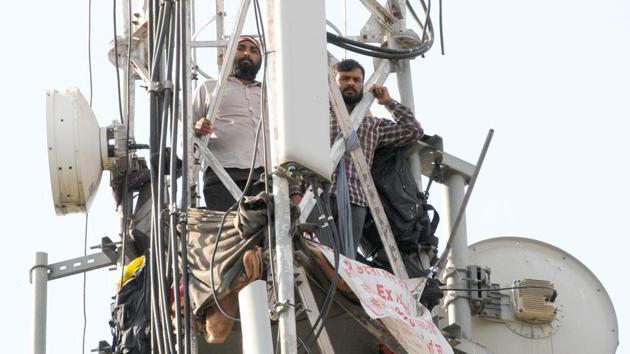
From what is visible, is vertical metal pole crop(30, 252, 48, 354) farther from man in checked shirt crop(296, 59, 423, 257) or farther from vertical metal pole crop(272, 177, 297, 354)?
vertical metal pole crop(272, 177, 297, 354)

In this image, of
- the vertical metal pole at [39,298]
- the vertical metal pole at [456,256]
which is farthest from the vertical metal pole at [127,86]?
the vertical metal pole at [456,256]

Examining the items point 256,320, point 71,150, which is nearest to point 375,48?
point 71,150

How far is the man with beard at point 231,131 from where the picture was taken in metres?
13.1

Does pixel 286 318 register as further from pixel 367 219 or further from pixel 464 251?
pixel 464 251

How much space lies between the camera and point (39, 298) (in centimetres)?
1337

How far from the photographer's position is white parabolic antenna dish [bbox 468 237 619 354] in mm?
14898

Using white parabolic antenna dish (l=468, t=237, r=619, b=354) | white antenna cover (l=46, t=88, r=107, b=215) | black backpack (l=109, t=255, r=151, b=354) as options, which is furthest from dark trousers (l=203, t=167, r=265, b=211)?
white parabolic antenna dish (l=468, t=237, r=619, b=354)

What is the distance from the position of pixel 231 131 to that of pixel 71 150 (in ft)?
3.90

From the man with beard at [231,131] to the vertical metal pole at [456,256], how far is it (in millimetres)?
1871

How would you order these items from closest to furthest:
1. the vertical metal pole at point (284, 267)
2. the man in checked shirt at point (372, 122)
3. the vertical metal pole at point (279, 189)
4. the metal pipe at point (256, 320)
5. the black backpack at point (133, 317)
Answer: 1. the metal pipe at point (256, 320)
2. the vertical metal pole at point (284, 267)
3. the vertical metal pole at point (279, 189)
4. the black backpack at point (133, 317)
5. the man in checked shirt at point (372, 122)

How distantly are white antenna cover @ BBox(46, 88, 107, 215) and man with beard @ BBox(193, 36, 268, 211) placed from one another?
2.50 ft

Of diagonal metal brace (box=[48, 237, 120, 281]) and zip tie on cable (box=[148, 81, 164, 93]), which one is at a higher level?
zip tie on cable (box=[148, 81, 164, 93])

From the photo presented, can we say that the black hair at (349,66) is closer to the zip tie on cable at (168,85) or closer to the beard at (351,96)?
the beard at (351,96)

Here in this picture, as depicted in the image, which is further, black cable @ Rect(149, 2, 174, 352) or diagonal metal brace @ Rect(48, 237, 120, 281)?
diagonal metal brace @ Rect(48, 237, 120, 281)
